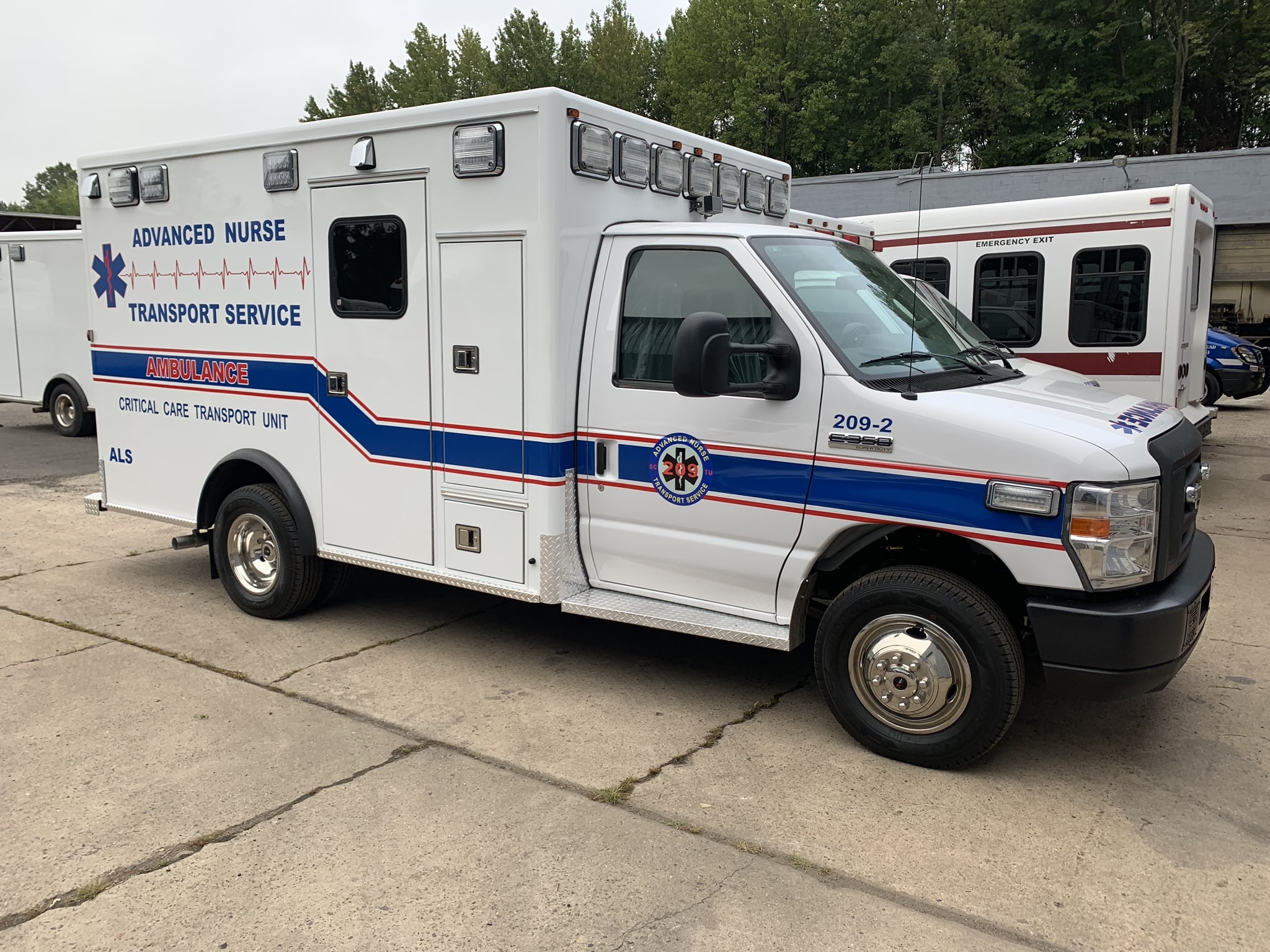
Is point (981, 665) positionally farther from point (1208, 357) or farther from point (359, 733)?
point (1208, 357)

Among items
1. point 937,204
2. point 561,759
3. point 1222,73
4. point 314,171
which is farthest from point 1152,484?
point 1222,73

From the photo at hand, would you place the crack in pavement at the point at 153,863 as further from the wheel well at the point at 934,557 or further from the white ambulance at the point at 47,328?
the white ambulance at the point at 47,328

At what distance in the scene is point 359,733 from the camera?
4660 mm

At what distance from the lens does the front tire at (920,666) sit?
13.4 feet

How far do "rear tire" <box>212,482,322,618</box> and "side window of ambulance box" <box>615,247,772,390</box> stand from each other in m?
2.48

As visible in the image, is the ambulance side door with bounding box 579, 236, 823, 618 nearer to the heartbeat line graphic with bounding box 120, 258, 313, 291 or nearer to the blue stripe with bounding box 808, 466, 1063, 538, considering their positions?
the blue stripe with bounding box 808, 466, 1063, 538

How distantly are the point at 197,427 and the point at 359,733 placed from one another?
2.79 metres

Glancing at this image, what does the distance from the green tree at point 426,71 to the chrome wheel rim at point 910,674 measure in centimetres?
6183

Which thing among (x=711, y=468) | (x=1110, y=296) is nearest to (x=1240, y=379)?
(x=1110, y=296)

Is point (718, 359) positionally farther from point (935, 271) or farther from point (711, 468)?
point (935, 271)

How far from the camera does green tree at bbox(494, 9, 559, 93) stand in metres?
60.3

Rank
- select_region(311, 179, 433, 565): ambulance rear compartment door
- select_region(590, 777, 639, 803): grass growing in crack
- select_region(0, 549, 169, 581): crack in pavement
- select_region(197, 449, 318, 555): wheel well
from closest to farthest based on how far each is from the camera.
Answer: select_region(590, 777, 639, 803): grass growing in crack < select_region(311, 179, 433, 565): ambulance rear compartment door < select_region(197, 449, 318, 555): wheel well < select_region(0, 549, 169, 581): crack in pavement

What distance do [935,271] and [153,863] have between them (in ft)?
32.7

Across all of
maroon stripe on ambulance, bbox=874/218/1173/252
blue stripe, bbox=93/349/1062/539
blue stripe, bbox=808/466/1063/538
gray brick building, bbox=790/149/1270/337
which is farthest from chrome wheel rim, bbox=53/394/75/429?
gray brick building, bbox=790/149/1270/337
